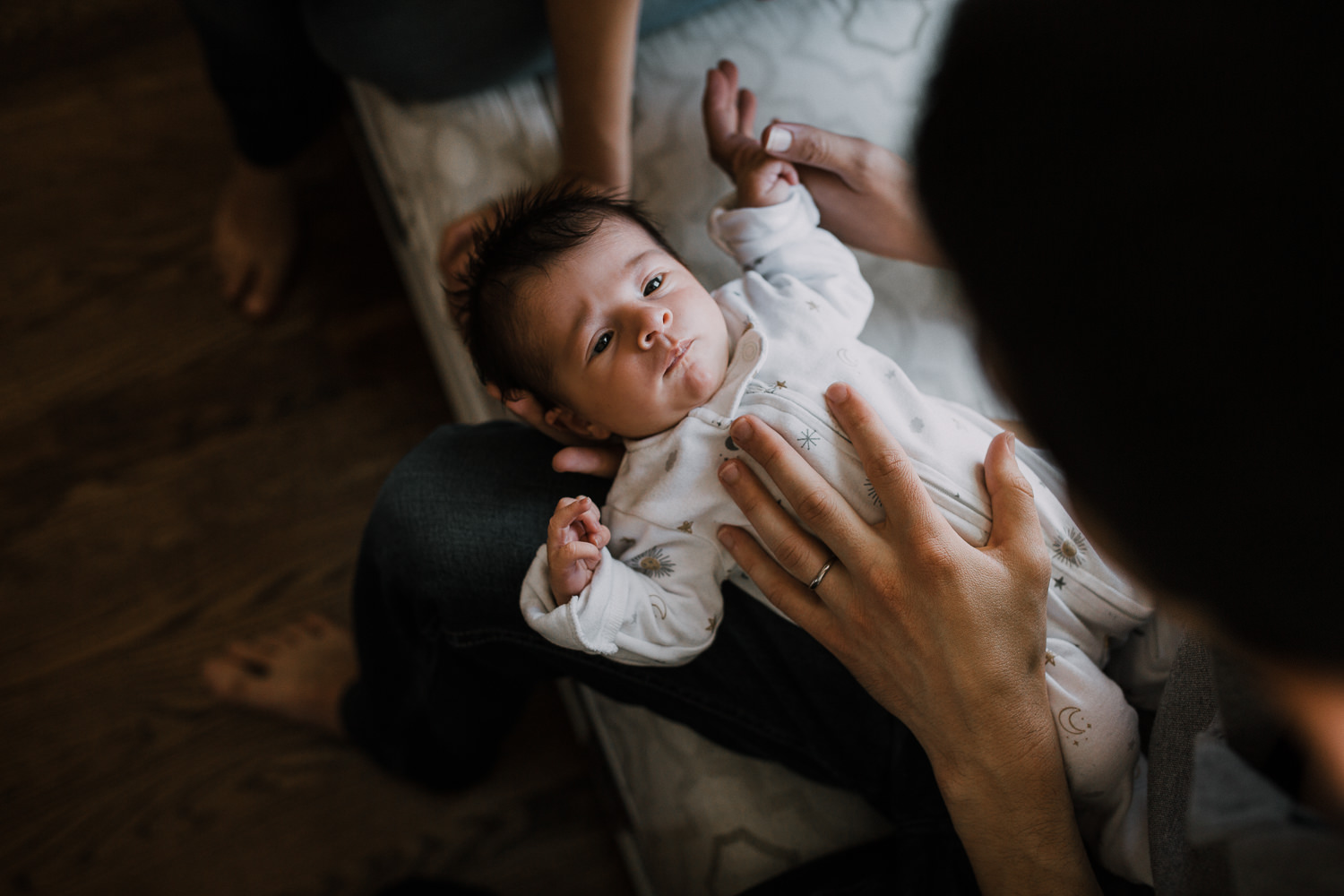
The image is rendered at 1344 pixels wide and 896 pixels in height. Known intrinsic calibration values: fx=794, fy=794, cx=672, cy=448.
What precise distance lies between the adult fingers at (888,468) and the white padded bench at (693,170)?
0.27 metres

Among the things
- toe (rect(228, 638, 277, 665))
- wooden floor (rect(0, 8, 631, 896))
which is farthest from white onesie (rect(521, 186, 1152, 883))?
toe (rect(228, 638, 277, 665))

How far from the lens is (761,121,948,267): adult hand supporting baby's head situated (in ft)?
2.89

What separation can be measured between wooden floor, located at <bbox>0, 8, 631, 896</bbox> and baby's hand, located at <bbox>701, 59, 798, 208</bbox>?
728 millimetres

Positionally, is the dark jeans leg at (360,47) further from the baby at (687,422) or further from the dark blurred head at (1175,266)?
the dark blurred head at (1175,266)

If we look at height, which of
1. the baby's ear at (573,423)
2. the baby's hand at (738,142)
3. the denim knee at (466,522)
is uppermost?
the baby's hand at (738,142)

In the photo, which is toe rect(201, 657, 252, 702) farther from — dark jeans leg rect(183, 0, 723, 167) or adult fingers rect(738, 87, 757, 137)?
adult fingers rect(738, 87, 757, 137)

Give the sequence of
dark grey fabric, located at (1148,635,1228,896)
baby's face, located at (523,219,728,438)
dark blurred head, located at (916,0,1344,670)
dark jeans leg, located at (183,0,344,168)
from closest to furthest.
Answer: dark blurred head, located at (916,0,1344,670)
dark grey fabric, located at (1148,635,1228,896)
baby's face, located at (523,219,728,438)
dark jeans leg, located at (183,0,344,168)

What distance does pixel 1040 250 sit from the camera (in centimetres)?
36

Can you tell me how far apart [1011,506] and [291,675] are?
1.06 m

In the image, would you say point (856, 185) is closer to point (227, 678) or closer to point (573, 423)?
point (573, 423)

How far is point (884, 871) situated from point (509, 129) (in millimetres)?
1007

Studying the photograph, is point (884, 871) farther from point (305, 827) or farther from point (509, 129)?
point (509, 129)

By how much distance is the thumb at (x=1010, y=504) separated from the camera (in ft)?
2.21

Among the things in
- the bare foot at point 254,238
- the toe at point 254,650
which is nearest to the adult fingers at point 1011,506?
the toe at point 254,650
